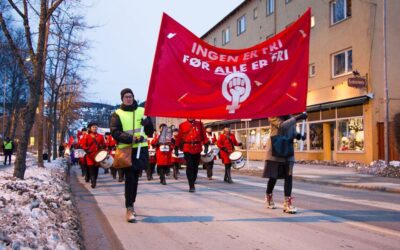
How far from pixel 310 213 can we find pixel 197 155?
4.19 m

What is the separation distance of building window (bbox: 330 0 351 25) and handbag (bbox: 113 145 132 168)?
21350mm

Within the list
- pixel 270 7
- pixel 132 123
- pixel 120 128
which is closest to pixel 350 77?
pixel 270 7

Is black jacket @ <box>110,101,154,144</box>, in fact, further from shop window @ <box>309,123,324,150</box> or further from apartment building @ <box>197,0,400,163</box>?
shop window @ <box>309,123,324,150</box>

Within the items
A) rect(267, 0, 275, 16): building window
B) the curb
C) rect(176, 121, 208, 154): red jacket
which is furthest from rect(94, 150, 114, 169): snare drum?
rect(267, 0, 275, 16): building window

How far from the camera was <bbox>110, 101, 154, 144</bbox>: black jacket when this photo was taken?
7266 mm

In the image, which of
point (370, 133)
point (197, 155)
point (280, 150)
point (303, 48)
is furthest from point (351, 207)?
point (370, 133)

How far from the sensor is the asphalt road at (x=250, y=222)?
6012 mm

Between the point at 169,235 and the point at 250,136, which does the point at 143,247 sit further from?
the point at 250,136

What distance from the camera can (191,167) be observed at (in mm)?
11562

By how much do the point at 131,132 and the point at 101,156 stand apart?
6971 millimetres

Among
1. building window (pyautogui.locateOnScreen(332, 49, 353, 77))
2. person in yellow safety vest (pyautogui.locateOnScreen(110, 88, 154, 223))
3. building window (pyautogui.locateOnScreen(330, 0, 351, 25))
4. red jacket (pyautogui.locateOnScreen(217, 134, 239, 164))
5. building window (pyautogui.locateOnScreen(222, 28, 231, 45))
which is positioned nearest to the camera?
person in yellow safety vest (pyautogui.locateOnScreen(110, 88, 154, 223))

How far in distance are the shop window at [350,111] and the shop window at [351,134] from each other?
0.86ft

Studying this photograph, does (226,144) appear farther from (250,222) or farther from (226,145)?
(250,222)

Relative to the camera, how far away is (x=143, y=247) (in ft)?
19.2
